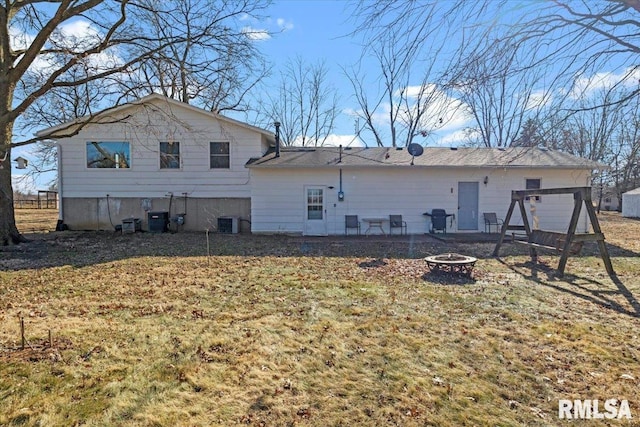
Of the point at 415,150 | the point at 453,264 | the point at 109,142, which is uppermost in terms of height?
the point at 109,142

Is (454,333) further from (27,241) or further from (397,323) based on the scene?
(27,241)

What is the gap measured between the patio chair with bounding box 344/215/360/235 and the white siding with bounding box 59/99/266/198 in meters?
4.17

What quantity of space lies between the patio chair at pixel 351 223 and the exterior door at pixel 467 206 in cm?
407

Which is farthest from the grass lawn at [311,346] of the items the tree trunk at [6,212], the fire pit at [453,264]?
the tree trunk at [6,212]

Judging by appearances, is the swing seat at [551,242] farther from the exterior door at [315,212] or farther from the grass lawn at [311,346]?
the exterior door at [315,212]

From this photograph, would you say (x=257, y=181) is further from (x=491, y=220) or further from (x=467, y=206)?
(x=491, y=220)

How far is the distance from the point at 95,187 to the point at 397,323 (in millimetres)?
14310

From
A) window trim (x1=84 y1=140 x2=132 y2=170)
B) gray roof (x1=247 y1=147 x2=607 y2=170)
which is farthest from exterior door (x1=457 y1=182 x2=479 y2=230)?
window trim (x1=84 y1=140 x2=132 y2=170)

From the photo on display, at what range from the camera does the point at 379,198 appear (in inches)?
545

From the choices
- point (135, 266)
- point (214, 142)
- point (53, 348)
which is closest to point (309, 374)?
point (53, 348)

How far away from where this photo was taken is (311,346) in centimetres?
384

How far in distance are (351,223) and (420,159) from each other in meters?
3.84

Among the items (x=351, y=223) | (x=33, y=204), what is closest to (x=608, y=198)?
(x=351, y=223)

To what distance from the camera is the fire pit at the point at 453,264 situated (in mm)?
6883
